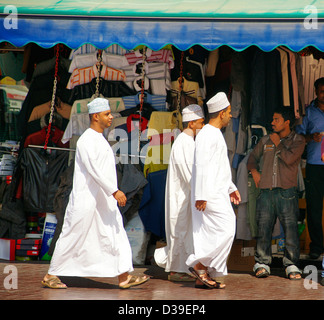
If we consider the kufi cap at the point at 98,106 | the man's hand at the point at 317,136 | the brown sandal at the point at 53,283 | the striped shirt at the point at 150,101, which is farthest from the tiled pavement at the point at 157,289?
the striped shirt at the point at 150,101

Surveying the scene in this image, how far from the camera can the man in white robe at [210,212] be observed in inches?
323

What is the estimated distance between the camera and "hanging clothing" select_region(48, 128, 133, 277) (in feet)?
26.4

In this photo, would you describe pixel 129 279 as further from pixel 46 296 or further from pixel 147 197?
pixel 147 197

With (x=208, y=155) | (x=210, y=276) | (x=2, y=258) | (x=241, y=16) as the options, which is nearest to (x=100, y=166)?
(x=208, y=155)

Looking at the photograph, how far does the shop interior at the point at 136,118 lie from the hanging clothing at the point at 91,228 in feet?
6.36

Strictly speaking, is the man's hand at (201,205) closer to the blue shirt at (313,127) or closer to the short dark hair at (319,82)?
the blue shirt at (313,127)

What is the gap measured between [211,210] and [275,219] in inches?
61.8

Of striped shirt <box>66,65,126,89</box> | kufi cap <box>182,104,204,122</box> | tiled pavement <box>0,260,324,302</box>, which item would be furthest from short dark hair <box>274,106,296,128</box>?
striped shirt <box>66,65,126,89</box>

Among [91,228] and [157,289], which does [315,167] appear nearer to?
[157,289]

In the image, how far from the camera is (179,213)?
8961 millimetres

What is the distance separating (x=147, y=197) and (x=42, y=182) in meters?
1.56

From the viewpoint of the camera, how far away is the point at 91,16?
28.5 ft

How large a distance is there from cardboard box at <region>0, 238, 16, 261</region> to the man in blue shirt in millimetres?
4163

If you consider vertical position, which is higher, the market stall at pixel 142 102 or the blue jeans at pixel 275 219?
the market stall at pixel 142 102
